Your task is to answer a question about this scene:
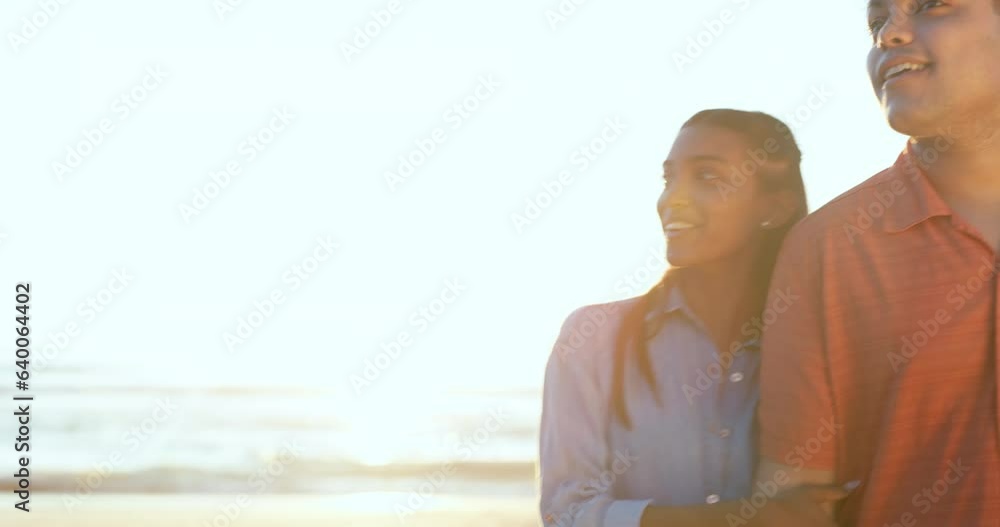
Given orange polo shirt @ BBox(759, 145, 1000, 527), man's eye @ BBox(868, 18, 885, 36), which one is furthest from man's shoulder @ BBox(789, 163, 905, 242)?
man's eye @ BBox(868, 18, 885, 36)

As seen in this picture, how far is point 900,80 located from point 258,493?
28.2 feet

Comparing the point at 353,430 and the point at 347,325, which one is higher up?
the point at 347,325

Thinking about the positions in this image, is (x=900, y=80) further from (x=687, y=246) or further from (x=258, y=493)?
(x=258, y=493)

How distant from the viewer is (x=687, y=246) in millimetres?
3051

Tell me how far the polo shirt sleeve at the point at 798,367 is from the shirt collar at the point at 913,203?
15cm

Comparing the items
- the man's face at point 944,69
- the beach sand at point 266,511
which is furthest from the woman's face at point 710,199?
the beach sand at point 266,511

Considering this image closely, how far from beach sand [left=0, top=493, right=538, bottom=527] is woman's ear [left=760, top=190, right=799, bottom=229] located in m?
5.62

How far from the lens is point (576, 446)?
287 cm

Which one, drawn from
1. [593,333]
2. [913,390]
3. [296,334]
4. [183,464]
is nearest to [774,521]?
[913,390]

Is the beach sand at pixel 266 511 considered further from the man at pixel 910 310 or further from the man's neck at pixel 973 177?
the man's neck at pixel 973 177

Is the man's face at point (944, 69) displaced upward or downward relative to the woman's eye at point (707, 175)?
downward

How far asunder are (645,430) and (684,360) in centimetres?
23

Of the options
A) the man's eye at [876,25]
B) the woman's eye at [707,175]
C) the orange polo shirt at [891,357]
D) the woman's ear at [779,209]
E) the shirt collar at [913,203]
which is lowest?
the orange polo shirt at [891,357]

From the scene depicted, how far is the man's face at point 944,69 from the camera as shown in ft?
7.19
